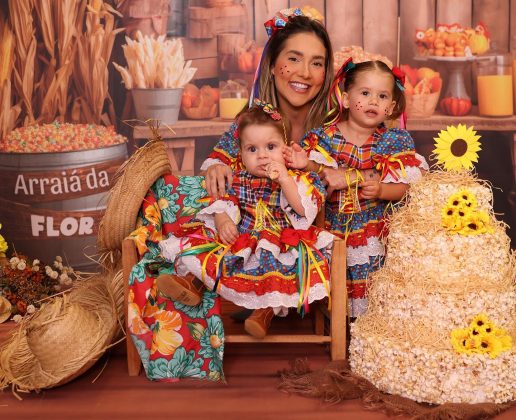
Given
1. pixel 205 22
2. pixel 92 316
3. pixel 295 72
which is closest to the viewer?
pixel 92 316

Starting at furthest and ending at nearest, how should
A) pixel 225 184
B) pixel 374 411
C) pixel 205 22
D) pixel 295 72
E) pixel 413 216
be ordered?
1. pixel 205 22
2. pixel 295 72
3. pixel 225 184
4. pixel 413 216
5. pixel 374 411

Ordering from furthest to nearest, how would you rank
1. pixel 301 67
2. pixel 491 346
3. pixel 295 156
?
1. pixel 301 67
2. pixel 295 156
3. pixel 491 346

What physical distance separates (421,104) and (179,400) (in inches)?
114

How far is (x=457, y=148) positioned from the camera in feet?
11.1

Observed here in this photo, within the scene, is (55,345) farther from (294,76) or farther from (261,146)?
(294,76)

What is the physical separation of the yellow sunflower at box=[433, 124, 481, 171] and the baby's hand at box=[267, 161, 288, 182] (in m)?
0.69

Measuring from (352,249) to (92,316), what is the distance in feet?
4.16

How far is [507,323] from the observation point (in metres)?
3.02

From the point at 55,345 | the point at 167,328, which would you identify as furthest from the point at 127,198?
the point at 55,345

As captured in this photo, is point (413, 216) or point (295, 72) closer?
point (413, 216)

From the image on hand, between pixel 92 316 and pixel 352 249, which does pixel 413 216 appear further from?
pixel 92 316

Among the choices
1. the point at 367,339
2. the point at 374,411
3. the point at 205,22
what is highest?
the point at 205,22

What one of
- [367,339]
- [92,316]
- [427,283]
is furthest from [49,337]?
[427,283]

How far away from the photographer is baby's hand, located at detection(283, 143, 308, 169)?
3416 mm
